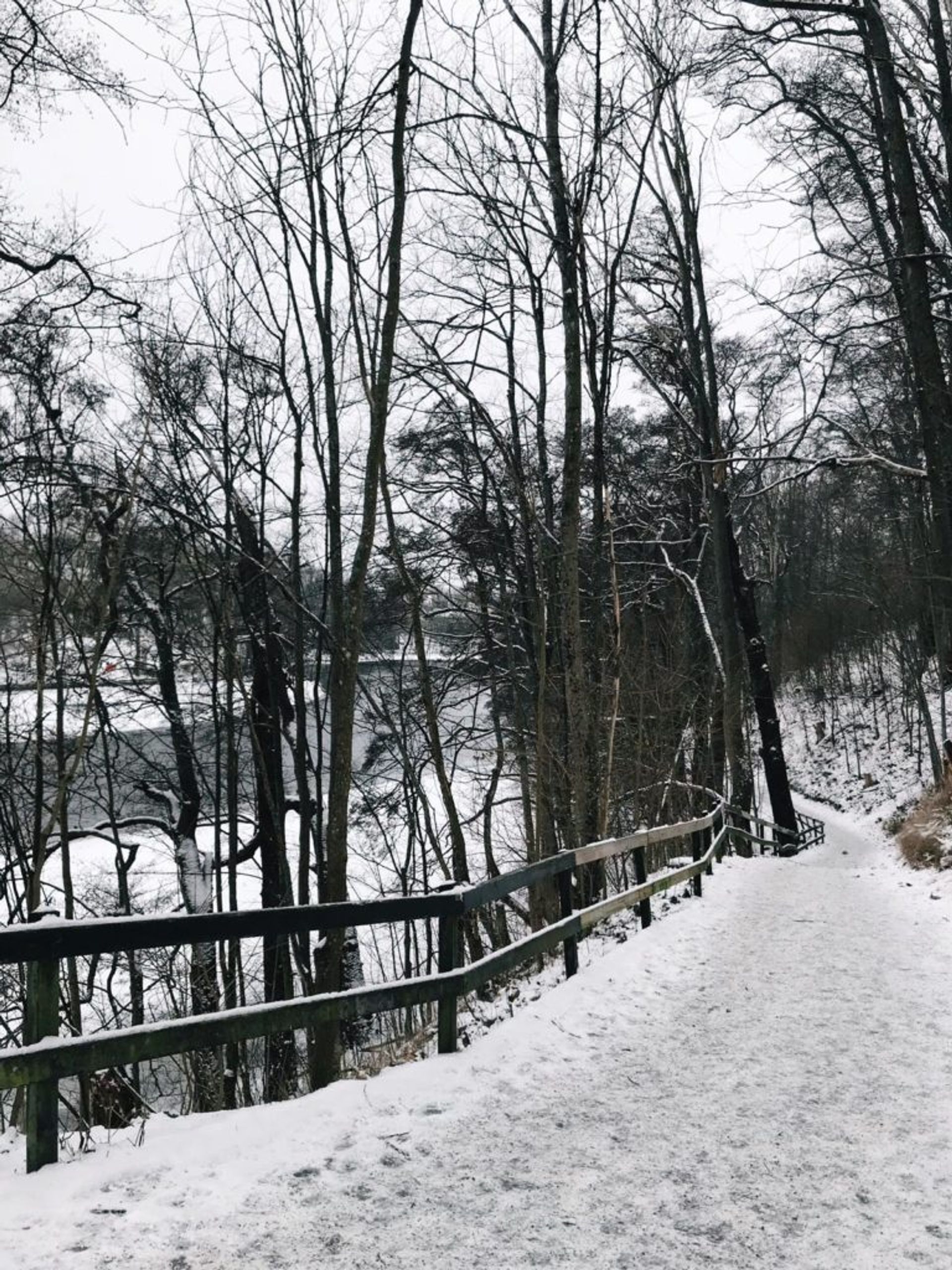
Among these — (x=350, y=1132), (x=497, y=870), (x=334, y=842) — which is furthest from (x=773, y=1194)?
(x=497, y=870)

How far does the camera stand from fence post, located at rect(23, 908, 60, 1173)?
377 cm

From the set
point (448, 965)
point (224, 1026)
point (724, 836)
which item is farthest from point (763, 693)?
point (224, 1026)

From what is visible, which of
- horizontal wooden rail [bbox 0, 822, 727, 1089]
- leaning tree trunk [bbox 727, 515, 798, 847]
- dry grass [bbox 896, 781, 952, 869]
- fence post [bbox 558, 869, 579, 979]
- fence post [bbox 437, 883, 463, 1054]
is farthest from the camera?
leaning tree trunk [bbox 727, 515, 798, 847]

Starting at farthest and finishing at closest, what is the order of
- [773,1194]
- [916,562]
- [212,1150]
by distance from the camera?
[916,562] → [212,1150] → [773,1194]

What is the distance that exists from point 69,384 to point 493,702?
372 inches

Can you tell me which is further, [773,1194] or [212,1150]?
[212,1150]

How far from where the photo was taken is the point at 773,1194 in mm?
3719

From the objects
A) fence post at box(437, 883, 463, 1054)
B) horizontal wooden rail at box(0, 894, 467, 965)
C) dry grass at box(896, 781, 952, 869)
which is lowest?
dry grass at box(896, 781, 952, 869)

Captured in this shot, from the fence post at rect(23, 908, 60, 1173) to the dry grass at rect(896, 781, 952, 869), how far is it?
12.6 metres

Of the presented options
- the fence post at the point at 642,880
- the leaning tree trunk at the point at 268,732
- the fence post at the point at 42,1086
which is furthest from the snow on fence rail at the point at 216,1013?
the leaning tree trunk at the point at 268,732

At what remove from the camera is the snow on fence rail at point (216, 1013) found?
3773 mm

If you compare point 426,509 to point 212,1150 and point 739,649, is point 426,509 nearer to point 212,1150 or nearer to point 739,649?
point 739,649

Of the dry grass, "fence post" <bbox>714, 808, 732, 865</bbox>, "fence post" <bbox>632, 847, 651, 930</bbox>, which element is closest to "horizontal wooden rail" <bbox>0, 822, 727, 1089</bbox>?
"fence post" <bbox>632, 847, 651, 930</bbox>

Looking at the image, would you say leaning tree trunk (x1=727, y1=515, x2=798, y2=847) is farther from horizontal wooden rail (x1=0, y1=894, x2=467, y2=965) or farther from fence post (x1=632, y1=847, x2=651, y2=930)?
horizontal wooden rail (x1=0, y1=894, x2=467, y2=965)
